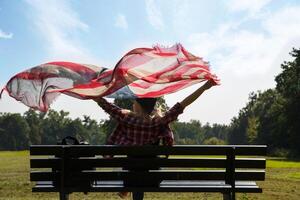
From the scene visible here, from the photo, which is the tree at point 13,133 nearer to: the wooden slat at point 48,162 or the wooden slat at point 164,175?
the wooden slat at point 48,162

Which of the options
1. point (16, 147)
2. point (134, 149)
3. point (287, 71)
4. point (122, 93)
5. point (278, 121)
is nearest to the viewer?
point (134, 149)

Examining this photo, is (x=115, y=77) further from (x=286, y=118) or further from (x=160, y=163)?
(x=286, y=118)

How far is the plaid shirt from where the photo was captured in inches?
253

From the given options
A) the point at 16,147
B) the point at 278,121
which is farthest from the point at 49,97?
the point at 16,147

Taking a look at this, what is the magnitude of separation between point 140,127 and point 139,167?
73 cm

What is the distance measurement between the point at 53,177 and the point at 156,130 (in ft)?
4.57

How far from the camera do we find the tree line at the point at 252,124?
74938 mm

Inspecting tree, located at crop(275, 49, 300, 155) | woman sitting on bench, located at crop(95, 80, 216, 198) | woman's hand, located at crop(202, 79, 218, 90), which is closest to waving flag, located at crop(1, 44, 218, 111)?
woman's hand, located at crop(202, 79, 218, 90)

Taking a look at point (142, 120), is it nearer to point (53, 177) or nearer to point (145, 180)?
point (145, 180)

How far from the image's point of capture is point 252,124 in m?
119

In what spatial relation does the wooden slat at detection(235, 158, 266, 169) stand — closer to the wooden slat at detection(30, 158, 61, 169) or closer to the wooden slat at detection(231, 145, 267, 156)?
the wooden slat at detection(231, 145, 267, 156)

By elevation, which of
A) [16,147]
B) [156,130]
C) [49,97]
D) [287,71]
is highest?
[287,71]

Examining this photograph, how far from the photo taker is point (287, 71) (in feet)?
246

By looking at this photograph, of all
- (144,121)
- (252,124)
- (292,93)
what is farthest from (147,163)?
(252,124)
